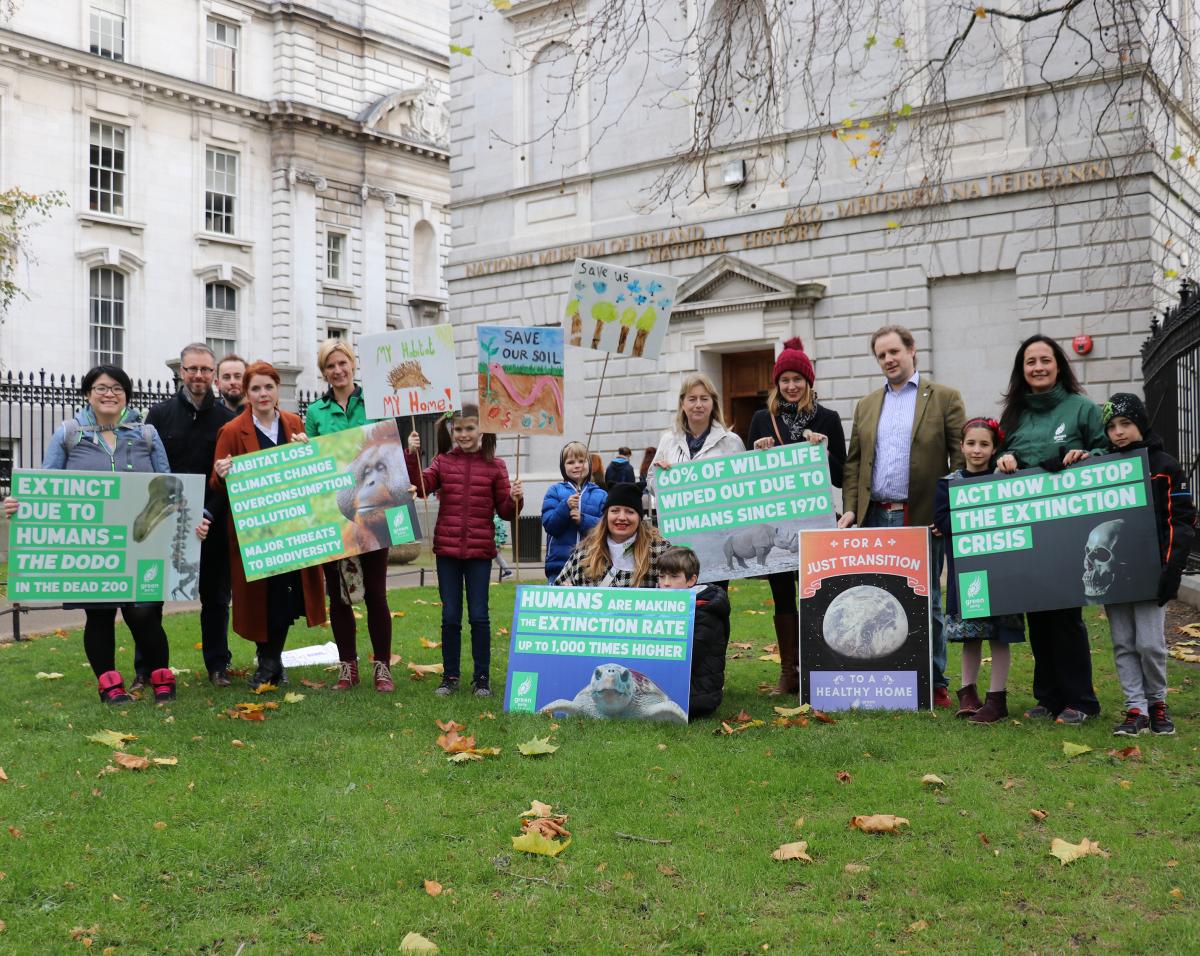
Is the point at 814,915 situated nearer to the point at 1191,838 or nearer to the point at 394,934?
the point at 394,934

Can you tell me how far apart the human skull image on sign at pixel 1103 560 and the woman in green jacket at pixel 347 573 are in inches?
168

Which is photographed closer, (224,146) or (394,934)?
(394,934)

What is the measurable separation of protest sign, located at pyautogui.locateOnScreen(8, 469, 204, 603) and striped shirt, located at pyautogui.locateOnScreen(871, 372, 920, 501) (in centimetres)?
427

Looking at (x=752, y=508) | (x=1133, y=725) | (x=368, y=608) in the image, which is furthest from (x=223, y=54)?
(x=1133, y=725)

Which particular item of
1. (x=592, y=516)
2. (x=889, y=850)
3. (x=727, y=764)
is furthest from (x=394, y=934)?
Result: (x=592, y=516)

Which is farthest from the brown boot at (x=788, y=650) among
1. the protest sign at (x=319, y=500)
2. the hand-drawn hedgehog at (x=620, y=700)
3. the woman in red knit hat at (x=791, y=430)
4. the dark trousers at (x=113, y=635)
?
the dark trousers at (x=113, y=635)

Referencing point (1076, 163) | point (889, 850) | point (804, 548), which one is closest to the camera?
point (889, 850)

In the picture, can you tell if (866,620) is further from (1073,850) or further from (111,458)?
(111,458)

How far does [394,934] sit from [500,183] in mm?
21692

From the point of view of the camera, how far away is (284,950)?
11.1ft

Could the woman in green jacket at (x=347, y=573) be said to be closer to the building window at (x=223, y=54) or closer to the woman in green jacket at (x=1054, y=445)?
the woman in green jacket at (x=1054, y=445)

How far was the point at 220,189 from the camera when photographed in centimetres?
3431

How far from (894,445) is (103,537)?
16.1ft

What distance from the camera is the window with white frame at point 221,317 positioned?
3416 cm
